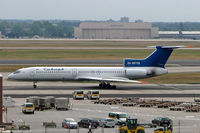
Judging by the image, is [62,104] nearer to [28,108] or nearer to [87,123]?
[28,108]

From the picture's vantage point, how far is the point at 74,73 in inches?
3844

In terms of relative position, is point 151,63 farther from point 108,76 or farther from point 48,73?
point 48,73

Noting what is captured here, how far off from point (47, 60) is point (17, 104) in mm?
75342

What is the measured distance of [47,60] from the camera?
500ft

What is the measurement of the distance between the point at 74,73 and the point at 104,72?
5169mm

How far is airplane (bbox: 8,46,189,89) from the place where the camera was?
97.3 metres

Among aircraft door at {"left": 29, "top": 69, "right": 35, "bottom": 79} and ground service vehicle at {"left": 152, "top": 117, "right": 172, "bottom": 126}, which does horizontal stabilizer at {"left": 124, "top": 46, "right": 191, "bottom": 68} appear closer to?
aircraft door at {"left": 29, "top": 69, "right": 35, "bottom": 79}

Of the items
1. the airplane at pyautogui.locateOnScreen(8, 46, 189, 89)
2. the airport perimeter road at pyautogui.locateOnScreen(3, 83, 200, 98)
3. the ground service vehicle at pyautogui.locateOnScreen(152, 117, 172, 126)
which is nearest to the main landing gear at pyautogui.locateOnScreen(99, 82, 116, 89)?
the airplane at pyautogui.locateOnScreen(8, 46, 189, 89)

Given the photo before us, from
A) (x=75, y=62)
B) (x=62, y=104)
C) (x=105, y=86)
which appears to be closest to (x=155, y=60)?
(x=105, y=86)

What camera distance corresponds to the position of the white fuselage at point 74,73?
319 ft

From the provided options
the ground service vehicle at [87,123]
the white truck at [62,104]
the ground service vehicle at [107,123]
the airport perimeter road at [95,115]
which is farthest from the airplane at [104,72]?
the ground service vehicle at [87,123]

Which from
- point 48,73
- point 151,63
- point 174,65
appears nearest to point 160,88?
point 151,63

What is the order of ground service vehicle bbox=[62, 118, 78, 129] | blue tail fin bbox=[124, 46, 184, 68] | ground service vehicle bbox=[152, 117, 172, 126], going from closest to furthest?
ground service vehicle bbox=[62, 118, 78, 129]
ground service vehicle bbox=[152, 117, 172, 126]
blue tail fin bbox=[124, 46, 184, 68]

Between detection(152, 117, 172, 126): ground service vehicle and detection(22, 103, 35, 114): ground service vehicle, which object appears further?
detection(22, 103, 35, 114): ground service vehicle
